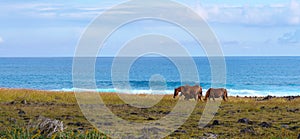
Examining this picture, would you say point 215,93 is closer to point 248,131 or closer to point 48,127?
point 248,131

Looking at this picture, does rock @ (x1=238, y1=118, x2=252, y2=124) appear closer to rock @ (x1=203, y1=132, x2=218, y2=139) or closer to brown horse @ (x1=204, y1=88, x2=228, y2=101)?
rock @ (x1=203, y1=132, x2=218, y2=139)

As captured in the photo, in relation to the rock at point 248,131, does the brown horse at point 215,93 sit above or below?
above

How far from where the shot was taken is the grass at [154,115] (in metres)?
20.1

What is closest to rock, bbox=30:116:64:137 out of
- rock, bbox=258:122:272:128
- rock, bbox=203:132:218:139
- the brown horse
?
rock, bbox=203:132:218:139

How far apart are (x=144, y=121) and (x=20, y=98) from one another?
10.9 meters

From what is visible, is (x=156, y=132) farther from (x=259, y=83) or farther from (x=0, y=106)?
(x=259, y=83)

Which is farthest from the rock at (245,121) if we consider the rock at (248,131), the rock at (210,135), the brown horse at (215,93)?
the brown horse at (215,93)

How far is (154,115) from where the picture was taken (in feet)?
84.8

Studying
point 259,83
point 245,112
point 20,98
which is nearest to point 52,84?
point 259,83

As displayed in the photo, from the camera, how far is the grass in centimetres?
2009

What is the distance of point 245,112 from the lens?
27.0 m

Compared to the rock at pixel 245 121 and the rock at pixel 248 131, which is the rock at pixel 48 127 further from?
the rock at pixel 245 121

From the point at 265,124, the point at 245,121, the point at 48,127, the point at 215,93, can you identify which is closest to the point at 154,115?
the point at 245,121

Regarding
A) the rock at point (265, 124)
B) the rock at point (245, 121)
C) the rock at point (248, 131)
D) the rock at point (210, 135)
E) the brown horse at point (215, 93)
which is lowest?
the rock at point (210, 135)
